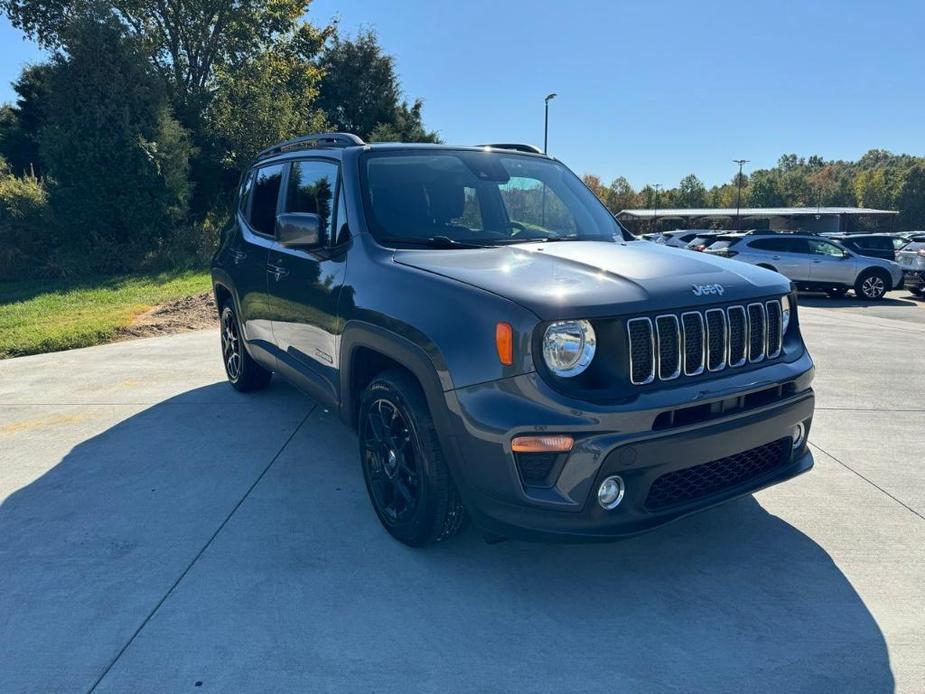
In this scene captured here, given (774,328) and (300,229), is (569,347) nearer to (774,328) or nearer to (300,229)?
(774,328)

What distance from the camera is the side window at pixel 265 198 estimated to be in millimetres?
4883

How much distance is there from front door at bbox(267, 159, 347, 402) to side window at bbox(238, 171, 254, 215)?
103cm

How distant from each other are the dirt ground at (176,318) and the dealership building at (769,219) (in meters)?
61.1

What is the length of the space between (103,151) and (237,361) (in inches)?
457

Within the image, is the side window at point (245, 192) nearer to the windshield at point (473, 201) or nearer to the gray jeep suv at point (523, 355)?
the gray jeep suv at point (523, 355)

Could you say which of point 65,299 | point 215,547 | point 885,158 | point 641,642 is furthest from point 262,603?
point 885,158

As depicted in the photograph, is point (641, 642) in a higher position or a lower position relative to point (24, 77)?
lower

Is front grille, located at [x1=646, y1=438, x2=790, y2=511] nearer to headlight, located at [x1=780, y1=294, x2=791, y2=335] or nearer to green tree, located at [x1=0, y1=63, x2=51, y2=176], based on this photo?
headlight, located at [x1=780, y1=294, x2=791, y2=335]

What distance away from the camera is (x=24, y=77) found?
2545cm

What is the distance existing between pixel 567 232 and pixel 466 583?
2.09 metres

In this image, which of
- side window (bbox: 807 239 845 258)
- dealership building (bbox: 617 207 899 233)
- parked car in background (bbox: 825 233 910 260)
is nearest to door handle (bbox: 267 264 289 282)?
side window (bbox: 807 239 845 258)

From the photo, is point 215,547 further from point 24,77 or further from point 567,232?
point 24,77

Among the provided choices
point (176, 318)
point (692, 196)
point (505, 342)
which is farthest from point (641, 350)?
Result: point (692, 196)

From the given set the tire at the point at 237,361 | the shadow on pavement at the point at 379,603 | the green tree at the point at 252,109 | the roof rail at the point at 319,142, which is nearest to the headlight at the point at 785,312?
the shadow on pavement at the point at 379,603
